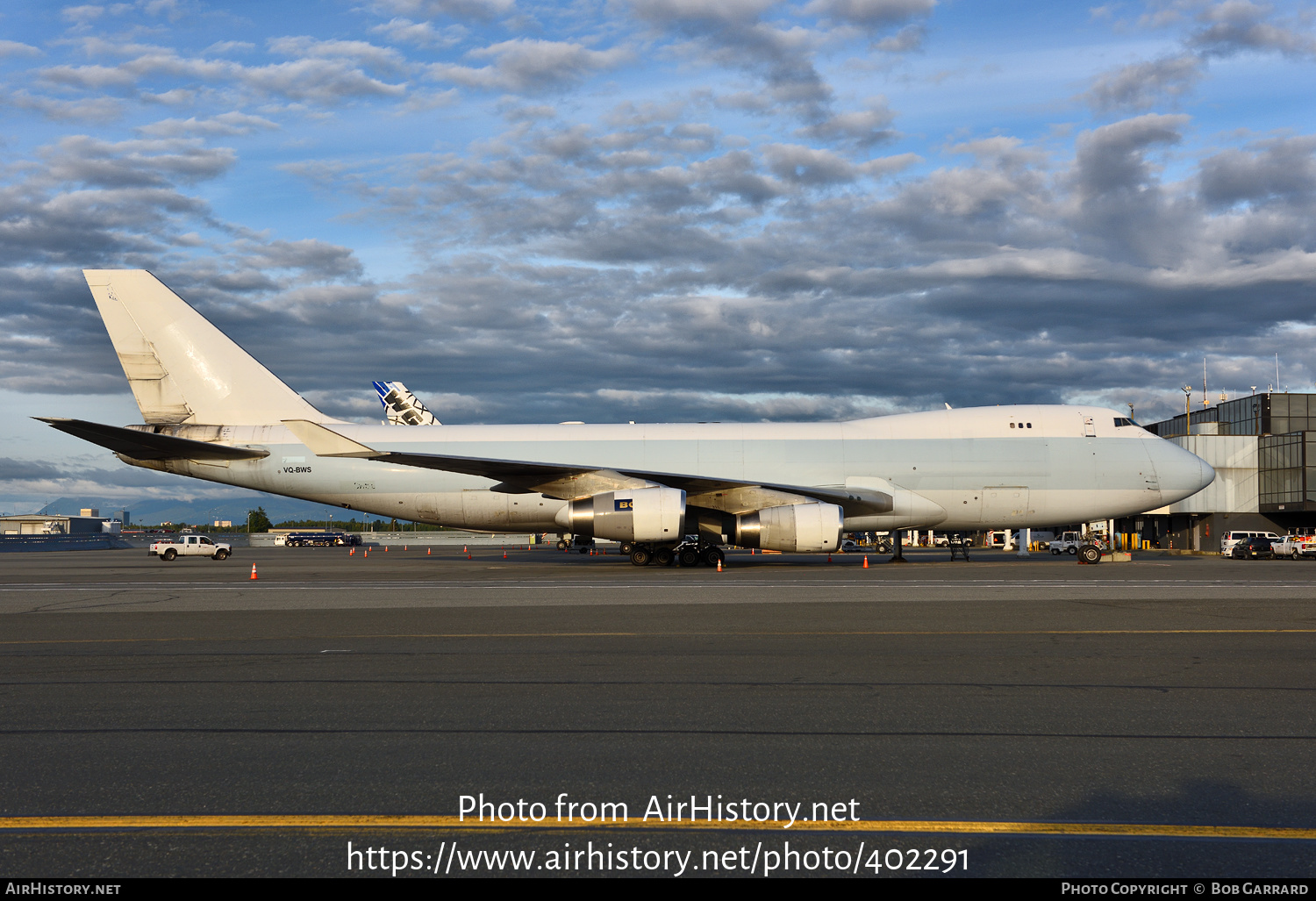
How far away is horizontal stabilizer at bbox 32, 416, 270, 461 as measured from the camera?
2428 cm

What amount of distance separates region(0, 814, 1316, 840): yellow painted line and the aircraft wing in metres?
19.5

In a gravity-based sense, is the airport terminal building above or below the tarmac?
above

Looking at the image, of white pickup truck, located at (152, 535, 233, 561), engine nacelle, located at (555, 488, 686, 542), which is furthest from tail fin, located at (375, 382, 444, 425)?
engine nacelle, located at (555, 488, 686, 542)

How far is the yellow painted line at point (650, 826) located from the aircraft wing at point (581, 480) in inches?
766

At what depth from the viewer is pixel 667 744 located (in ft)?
19.1

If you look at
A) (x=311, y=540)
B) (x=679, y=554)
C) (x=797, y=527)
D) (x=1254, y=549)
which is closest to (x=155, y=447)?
(x=679, y=554)

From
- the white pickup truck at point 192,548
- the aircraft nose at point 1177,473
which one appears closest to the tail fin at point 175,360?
the white pickup truck at point 192,548

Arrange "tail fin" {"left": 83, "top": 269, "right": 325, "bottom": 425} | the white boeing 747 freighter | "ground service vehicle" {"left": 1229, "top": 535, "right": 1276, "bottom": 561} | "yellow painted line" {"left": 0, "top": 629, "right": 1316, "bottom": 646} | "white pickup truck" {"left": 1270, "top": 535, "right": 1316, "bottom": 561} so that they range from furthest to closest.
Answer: "white pickup truck" {"left": 1270, "top": 535, "right": 1316, "bottom": 561}
"ground service vehicle" {"left": 1229, "top": 535, "right": 1276, "bottom": 561}
"tail fin" {"left": 83, "top": 269, "right": 325, "bottom": 425}
the white boeing 747 freighter
"yellow painted line" {"left": 0, "top": 629, "right": 1316, "bottom": 646}

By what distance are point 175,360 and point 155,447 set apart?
10.9ft

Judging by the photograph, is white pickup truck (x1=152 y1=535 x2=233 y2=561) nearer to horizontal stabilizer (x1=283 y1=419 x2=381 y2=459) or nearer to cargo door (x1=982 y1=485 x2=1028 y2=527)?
horizontal stabilizer (x1=283 y1=419 x2=381 y2=459)

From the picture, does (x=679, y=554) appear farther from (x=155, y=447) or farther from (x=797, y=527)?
(x=155, y=447)

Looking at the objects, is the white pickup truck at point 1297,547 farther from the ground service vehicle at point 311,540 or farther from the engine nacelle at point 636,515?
the ground service vehicle at point 311,540

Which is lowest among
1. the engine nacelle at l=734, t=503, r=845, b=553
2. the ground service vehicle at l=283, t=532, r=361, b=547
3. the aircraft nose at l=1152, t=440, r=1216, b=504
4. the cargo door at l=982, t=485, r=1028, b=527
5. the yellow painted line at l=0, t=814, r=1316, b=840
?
the ground service vehicle at l=283, t=532, r=361, b=547
